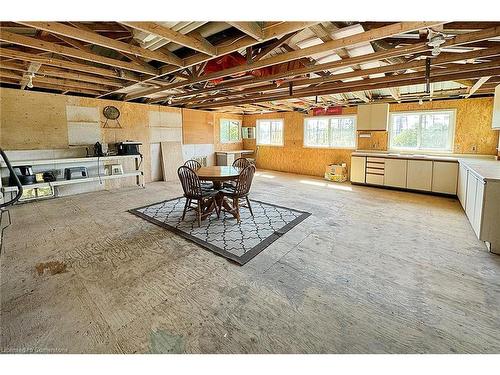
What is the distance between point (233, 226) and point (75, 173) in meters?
4.31

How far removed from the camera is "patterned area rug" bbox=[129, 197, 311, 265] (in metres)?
3.09

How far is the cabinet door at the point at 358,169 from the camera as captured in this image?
22.1ft

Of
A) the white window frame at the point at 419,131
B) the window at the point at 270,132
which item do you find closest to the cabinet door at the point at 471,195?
the white window frame at the point at 419,131

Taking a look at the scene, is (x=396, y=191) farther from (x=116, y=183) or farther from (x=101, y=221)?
(x=116, y=183)

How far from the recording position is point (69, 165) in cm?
595

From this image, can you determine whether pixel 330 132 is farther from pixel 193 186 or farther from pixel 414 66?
pixel 193 186

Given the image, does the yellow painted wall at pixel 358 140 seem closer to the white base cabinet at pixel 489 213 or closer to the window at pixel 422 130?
the window at pixel 422 130

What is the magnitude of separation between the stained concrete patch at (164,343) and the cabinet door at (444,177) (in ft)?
20.2

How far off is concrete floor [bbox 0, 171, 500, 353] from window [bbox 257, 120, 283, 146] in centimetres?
612

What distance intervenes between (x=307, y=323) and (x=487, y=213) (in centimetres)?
276

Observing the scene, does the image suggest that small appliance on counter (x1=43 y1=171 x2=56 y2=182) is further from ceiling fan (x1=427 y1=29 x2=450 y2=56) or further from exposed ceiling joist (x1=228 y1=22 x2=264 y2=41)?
ceiling fan (x1=427 y1=29 x2=450 y2=56)

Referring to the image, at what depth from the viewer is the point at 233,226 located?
3820 mm
